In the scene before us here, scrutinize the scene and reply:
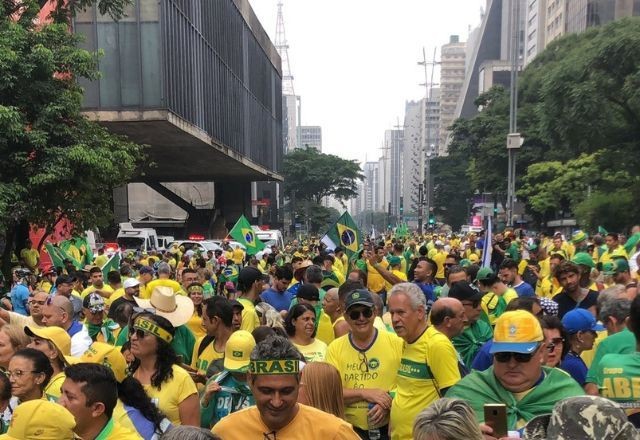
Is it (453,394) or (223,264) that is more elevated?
(453,394)

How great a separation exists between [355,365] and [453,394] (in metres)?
1.15

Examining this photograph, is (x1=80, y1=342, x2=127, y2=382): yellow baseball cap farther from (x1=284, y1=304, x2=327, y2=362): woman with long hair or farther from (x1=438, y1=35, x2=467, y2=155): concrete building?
(x1=438, y1=35, x2=467, y2=155): concrete building

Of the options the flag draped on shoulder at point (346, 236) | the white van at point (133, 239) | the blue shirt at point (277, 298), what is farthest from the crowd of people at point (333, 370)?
the white van at point (133, 239)

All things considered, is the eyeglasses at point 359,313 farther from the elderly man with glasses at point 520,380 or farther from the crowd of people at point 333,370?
the elderly man with glasses at point 520,380

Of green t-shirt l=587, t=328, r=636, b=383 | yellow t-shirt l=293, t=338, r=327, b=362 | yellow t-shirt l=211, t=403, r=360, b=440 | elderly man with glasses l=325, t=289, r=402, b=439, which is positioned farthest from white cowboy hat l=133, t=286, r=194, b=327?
green t-shirt l=587, t=328, r=636, b=383

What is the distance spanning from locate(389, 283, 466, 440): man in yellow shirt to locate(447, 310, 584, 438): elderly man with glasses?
73 cm

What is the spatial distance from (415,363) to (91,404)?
1848mm

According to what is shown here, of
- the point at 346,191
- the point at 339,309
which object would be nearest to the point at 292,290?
the point at 339,309

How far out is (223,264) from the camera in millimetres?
16891

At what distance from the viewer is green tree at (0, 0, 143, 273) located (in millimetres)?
13148

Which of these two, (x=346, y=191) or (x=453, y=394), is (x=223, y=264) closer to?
(x=453, y=394)

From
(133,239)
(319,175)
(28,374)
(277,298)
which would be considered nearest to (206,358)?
(28,374)

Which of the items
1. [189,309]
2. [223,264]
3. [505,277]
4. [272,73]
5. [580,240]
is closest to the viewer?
[189,309]

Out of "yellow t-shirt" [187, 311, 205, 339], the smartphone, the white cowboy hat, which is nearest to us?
the smartphone
